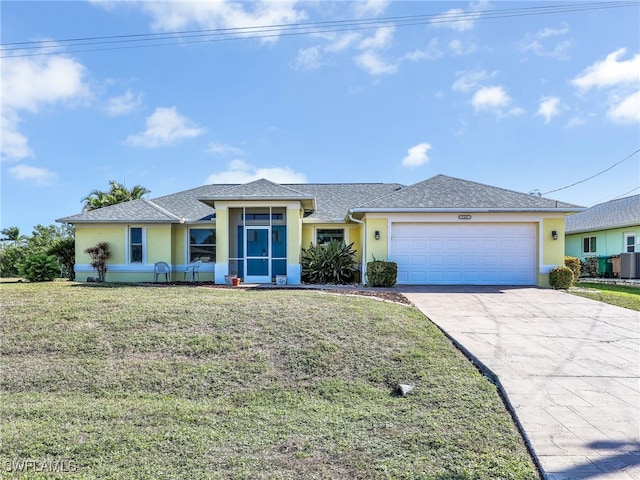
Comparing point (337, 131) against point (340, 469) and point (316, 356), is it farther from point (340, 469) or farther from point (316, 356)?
point (340, 469)

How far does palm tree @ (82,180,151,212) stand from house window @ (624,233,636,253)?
29298 mm

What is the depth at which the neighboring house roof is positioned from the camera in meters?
14.0

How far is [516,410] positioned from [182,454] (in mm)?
3373

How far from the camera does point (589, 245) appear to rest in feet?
74.8

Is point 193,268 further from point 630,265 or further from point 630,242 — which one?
point 630,242

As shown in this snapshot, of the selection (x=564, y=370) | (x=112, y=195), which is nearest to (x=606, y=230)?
(x=564, y=370)

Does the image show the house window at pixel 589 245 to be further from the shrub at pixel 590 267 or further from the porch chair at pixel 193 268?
the porch chair at pixel 193 268

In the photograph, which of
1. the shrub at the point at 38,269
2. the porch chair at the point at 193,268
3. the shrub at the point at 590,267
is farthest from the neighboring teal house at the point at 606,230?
the shrub at the point at 38,269

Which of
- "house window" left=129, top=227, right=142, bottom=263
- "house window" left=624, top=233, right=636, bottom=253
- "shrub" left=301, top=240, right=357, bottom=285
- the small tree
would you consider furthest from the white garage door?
the small tree

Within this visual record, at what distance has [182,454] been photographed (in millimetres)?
3250

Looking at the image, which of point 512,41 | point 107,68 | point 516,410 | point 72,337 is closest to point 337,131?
point 512,41

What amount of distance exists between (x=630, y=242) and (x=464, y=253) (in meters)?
12.3

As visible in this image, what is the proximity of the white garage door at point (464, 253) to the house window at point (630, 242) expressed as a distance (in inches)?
390

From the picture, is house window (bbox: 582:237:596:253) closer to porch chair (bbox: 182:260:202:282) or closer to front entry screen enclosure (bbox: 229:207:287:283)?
front entry screen enclosure (bbox: 229:207:287:283)
